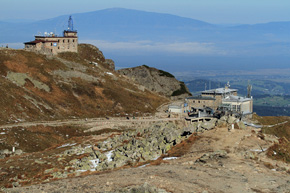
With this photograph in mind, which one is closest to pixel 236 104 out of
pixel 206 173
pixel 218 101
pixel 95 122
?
pixel 218 101

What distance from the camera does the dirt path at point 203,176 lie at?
34938mm

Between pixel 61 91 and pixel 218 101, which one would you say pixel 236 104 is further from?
pixel 61 91

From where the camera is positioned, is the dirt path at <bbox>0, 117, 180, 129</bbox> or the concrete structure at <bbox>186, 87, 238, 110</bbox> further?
the concrete structure at <bbox>186, 87, 238, 110</bbox>

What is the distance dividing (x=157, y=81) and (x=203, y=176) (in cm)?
14390

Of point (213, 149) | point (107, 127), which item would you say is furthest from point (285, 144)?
point (107, 127)

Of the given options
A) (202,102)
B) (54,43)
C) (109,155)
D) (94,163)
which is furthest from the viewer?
(54,43)

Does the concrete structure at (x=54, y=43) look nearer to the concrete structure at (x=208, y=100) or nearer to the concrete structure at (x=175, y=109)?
the concrete structure at (x=175, y=109)

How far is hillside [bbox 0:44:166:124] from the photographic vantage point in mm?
91500

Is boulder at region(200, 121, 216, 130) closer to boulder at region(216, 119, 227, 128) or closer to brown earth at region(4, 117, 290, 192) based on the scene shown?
boulder at region(216, 119, 227, 128)

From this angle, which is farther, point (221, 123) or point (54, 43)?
point (54, 43)

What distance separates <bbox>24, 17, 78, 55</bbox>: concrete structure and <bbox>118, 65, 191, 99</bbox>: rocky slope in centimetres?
3365

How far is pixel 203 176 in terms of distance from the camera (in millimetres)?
38844

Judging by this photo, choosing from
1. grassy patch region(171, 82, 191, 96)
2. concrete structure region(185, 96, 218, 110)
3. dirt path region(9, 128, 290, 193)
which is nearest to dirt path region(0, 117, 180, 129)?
concrete structure region(185, 96, 218, 110)

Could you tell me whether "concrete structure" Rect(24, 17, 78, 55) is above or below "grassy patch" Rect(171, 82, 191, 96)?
above
